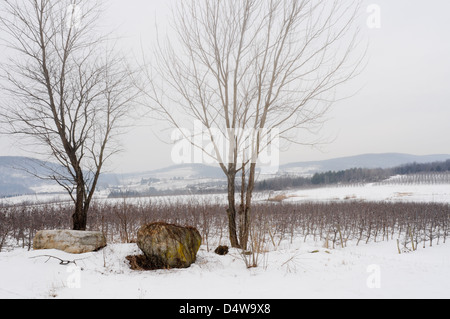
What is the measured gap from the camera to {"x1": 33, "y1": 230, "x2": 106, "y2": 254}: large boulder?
6.42 m

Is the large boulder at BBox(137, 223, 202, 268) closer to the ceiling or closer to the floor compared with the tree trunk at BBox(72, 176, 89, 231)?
closer to the floor

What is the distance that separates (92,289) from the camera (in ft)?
15.1

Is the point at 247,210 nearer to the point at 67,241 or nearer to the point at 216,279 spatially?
the point at 216,279

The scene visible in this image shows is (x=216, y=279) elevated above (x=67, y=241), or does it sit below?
below

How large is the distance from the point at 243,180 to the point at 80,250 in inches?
178

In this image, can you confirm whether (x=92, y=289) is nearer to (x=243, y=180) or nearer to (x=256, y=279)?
(x=256, y=279)

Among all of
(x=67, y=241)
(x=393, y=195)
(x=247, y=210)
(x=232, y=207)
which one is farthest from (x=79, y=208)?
(x=393, y=195)

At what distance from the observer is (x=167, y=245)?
6.19m

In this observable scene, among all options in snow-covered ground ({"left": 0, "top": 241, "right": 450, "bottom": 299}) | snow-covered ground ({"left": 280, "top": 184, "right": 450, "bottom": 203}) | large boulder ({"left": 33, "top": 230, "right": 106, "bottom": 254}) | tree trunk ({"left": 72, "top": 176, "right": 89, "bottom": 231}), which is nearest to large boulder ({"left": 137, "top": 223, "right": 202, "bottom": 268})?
snow-covered ground ({"left": 0, "top": 241, "right": 450, "bottom": 299})

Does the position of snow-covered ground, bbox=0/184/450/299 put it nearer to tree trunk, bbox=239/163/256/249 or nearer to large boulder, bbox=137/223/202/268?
large boulder, bbox=137/223/202/268

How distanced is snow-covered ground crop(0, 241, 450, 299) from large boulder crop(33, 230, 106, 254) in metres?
0.41

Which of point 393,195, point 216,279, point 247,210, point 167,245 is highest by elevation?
point 247,210

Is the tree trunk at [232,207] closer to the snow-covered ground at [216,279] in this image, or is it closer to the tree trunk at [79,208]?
the snow-covered ground at [216,279]

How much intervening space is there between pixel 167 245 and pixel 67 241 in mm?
2501
